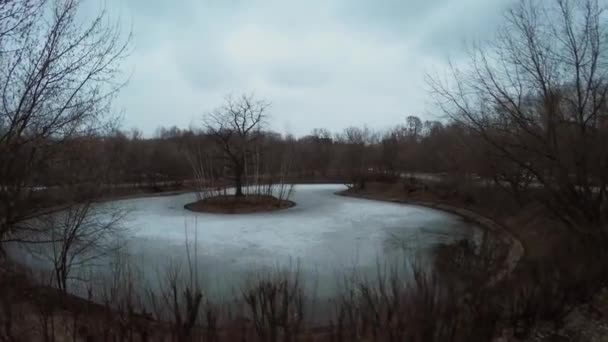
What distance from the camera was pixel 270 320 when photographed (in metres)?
3.67

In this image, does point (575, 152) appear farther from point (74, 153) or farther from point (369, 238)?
point (74, 153)

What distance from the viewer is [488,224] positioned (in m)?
15.4

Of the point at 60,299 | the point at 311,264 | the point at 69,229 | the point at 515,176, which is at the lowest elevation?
the point at 311,264

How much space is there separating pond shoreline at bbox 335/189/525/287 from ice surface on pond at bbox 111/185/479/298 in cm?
81

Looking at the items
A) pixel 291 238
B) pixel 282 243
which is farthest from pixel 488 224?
pixel 282 243

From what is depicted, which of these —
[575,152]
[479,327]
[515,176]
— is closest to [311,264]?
[479,327]

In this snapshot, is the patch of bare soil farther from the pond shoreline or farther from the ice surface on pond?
the pond shoreline

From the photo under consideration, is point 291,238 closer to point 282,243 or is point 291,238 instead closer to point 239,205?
point 282,243

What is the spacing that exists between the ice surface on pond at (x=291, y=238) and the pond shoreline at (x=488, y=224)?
81 cm

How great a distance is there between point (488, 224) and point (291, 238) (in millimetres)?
8752

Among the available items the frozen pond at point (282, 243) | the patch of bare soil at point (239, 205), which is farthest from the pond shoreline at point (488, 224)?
the patch of bare soil at point (239, 205)

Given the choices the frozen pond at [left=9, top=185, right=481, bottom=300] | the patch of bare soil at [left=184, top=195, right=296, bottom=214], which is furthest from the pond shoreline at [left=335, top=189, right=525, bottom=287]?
the patch of bare soil at [left=184, top=195, right=296, bottom=214]

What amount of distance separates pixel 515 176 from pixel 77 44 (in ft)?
37.4

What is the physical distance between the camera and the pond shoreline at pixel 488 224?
7.07 metres
